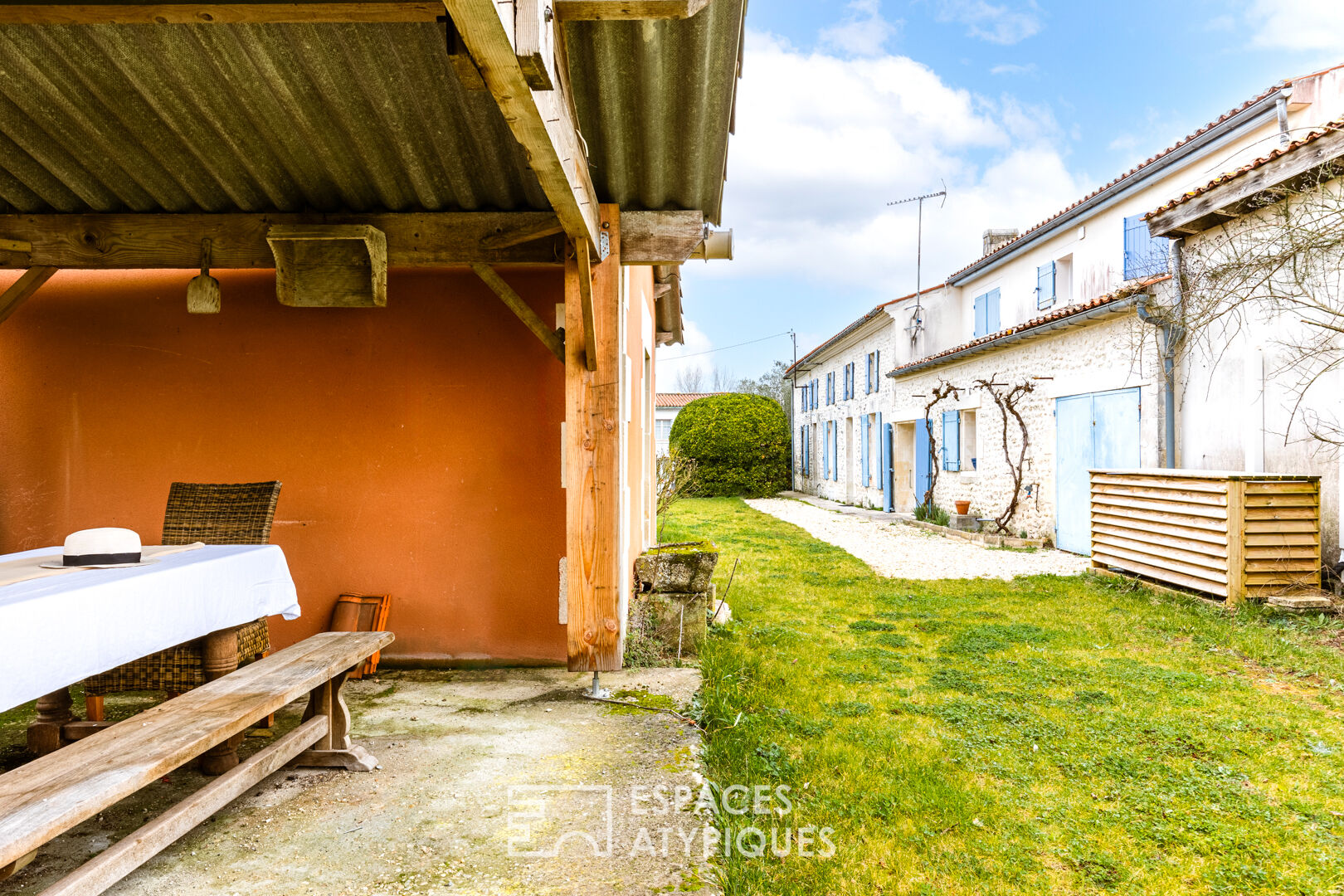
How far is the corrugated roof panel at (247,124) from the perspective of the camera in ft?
8.41

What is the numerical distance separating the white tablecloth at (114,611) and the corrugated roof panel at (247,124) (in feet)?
5.40

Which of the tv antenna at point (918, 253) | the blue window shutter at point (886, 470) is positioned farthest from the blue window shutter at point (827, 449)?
the tv antenna at point (918, 253)

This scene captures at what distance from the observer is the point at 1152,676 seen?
448 centimetres

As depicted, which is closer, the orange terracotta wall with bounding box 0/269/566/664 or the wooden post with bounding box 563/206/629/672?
the wooden post with bounding box 563/206/629/672

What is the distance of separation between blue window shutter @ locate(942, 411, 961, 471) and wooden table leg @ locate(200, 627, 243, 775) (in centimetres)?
1199

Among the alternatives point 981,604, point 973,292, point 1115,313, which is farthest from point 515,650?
point 973,292

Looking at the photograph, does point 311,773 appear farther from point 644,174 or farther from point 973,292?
point 973,292

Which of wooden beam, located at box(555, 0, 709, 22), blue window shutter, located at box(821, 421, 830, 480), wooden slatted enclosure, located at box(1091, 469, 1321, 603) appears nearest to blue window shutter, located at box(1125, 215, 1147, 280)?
wooden slatted enclosure, located at box(1091, 469, 1321, 603)

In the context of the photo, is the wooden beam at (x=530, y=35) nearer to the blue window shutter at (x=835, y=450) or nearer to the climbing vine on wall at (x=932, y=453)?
the climbing vine on wall at (x=932, y=453)

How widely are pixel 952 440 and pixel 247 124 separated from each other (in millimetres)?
12229

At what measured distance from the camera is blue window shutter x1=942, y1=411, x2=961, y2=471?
13.1 meters

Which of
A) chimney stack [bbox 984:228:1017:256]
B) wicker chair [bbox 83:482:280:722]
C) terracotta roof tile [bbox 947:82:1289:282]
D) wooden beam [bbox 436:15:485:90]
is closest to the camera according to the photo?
wooden beam [bbox 436:15:485:90]

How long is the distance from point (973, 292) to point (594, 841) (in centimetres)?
1540

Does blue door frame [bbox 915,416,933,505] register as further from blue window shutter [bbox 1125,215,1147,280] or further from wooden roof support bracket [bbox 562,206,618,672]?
wooden roof support bracket [bbox 562,206,618,672]
